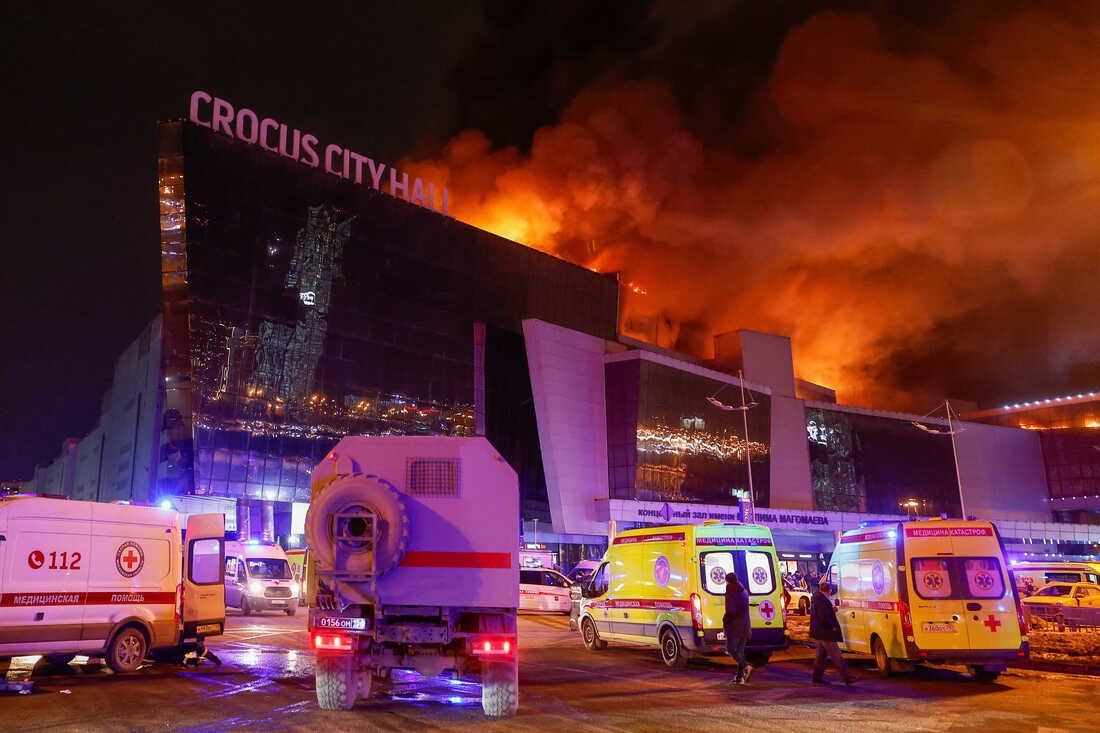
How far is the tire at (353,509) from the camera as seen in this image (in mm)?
8539

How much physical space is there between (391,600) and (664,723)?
320 cm

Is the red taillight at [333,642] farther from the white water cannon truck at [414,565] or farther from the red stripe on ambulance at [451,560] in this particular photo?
the red stripe on ambulance at [451,560]

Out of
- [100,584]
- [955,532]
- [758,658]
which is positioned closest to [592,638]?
[758,658]

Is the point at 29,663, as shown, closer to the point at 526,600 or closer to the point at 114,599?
the point at 114,599

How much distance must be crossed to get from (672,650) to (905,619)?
3963 mm

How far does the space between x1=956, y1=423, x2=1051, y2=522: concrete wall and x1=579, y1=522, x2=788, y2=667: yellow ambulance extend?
58.0 metres

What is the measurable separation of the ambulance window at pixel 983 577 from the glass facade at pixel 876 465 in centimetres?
4658

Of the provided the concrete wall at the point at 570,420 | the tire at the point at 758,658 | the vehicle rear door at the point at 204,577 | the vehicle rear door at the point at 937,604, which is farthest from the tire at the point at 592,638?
the concrete wall at the point at 570,420

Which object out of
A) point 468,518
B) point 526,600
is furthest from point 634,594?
point 526,600

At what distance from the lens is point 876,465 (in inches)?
2384

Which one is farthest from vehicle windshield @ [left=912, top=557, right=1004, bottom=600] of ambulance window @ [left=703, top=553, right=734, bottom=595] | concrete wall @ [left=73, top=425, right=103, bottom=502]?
concrete wall @ [left=73, top=425, right=103, bottom=502]

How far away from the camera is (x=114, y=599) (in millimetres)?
11969

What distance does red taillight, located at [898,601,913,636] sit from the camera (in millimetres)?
11852

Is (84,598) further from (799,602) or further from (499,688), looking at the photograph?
(799,602)
